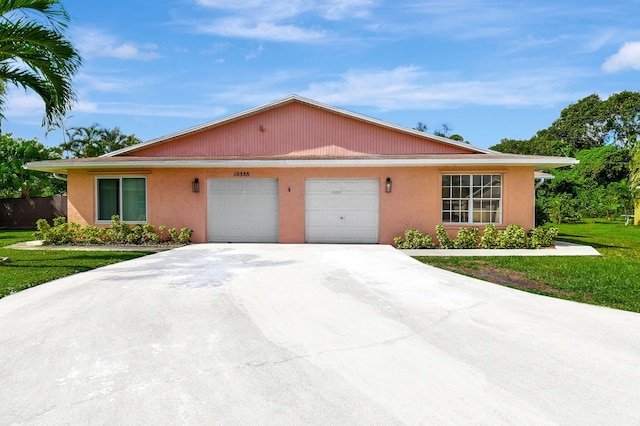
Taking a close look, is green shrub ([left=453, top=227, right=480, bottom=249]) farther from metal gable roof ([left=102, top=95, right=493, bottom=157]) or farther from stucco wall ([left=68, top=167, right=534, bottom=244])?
metal gable roof ([left=102, top=95, right=493, bottom=157])

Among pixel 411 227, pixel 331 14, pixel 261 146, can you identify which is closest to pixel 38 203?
pixel 261 146

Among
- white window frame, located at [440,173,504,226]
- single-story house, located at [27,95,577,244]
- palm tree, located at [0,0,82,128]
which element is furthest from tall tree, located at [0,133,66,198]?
white window frame, located at [440,173,504,226]

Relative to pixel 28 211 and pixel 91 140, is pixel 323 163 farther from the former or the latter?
pixel 91 140

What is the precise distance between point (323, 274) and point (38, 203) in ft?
71.8

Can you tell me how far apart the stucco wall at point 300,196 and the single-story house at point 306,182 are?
31 mm

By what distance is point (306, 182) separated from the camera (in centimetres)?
1298

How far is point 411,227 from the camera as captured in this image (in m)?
12.7

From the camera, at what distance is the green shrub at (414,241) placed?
474 inches

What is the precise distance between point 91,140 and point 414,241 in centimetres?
2559

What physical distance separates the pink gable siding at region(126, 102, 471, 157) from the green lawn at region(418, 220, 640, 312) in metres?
5.21

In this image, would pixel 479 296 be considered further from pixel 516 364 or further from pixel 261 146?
pixel 261 146

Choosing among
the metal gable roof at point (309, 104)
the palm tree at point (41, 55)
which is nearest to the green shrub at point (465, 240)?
the metal gable roof at point (309, 104)

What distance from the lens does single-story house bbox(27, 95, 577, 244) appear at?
1251 cm

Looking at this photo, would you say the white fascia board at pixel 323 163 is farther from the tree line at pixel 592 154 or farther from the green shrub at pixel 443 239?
the tree line at pixel 592 154
